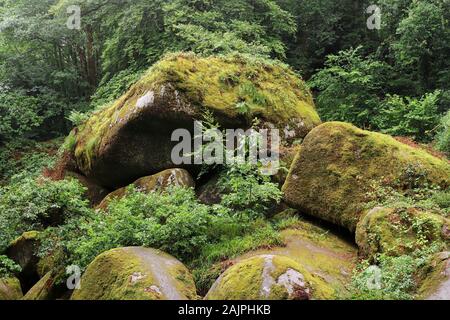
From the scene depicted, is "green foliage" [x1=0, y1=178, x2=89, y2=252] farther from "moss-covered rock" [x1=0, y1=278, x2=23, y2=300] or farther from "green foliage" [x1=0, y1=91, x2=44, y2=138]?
"green foliage" [x1=0, y1=91, x2=44, y2=138]

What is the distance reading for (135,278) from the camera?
5.55m

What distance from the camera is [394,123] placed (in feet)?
45.3

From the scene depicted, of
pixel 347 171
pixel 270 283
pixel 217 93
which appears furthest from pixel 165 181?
pixel 270 283

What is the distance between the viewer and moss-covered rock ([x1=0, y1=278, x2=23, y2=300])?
773 centimetres

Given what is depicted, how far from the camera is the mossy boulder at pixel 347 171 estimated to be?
795 centimetres

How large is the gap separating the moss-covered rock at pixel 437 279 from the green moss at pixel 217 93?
19.0ft

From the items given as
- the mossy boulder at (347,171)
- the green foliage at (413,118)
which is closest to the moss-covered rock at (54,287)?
the mossy boulder at (347,171)

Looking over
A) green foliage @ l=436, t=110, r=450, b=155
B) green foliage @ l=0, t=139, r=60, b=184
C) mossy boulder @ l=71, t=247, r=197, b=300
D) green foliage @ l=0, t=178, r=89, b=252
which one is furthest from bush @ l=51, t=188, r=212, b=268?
green foliage @ l=0, t=139, r=60, b=184

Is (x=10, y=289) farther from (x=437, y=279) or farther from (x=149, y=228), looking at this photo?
(x=437, y=279)

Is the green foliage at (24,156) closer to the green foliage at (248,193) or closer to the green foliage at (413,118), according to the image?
the green foliage at (248,193)

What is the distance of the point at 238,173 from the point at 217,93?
2717 millimetres
